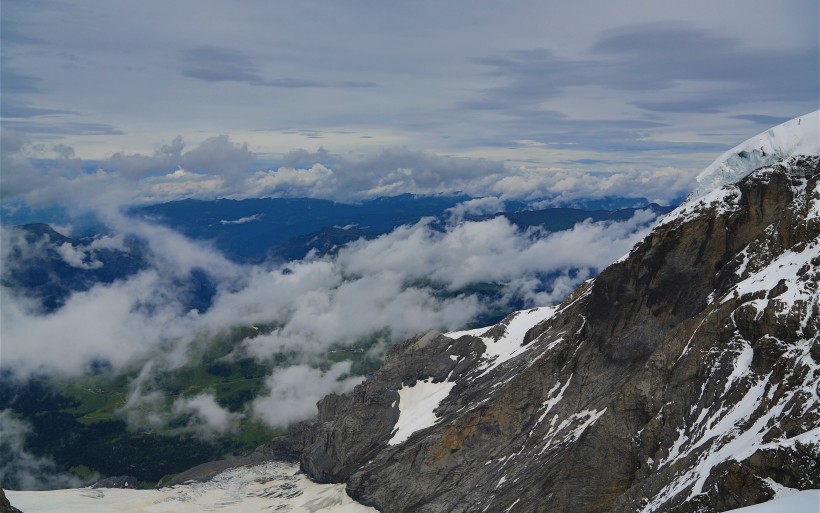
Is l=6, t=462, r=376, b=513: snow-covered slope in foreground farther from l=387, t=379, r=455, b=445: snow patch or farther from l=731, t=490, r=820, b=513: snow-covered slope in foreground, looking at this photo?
l=731, t=490, r=820, b=513: snow-covered slope in foreground

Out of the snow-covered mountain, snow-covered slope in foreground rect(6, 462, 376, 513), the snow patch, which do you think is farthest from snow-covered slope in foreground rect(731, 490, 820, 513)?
snow-covered slope in foreground rect(6, 462, 376, 513)

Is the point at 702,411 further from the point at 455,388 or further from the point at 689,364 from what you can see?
the point at 455,388

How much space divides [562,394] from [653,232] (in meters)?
37.6

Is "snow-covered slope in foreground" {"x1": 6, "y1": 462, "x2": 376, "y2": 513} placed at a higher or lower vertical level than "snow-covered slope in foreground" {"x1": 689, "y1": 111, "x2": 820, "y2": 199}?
lower

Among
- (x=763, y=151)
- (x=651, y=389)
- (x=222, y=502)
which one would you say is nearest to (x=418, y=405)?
(x=222, y=502)

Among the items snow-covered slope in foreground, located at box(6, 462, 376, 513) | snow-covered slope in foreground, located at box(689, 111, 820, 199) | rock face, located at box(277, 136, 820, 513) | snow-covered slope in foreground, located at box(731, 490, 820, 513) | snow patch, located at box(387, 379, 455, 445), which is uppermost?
snow-covered slope in foreground, located at box(689, 111, 820, 199)

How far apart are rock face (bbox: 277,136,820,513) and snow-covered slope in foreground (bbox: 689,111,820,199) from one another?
4232 millimetres

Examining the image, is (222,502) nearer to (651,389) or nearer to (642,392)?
(642,392)

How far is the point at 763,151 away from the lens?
11144cm

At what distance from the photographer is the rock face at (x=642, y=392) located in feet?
209

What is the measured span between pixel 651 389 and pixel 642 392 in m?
1.67

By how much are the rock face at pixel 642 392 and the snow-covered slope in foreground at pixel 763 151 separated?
13.9 feet

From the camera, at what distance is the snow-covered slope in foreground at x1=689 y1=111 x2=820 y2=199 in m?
103

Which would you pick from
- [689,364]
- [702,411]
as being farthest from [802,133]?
[702,411]
